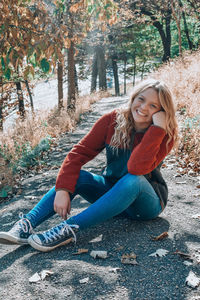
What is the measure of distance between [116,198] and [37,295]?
0.85m

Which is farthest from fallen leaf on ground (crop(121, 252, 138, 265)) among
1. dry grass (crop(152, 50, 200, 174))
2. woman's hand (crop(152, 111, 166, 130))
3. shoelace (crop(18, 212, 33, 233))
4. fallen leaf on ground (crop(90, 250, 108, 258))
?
dry grass (crop(152, 50, 200, 174))

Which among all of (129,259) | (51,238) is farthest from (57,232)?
(129,259)

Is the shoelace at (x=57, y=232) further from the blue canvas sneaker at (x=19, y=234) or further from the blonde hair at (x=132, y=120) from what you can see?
the blonde hair at (x=132, y=120)

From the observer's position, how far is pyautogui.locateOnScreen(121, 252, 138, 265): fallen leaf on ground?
7.31 feet

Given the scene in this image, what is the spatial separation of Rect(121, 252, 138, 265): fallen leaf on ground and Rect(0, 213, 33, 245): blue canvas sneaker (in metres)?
0.79

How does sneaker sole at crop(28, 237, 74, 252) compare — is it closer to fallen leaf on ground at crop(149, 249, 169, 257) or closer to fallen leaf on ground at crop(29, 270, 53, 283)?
fallen leaf on ground at crop(29, 270, 53, 283)

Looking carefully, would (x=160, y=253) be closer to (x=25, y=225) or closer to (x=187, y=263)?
(x=187, y=263)

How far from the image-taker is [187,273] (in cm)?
209

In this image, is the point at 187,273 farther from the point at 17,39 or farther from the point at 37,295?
the point at 17,39

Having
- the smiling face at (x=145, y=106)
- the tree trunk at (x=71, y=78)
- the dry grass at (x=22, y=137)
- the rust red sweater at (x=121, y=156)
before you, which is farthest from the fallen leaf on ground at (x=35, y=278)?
the tree trunk at (x=71, y=78)

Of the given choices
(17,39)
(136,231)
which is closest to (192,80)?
(17,39)

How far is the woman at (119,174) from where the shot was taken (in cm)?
239

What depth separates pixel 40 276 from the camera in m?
2.15

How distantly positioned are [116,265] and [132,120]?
1163mm
